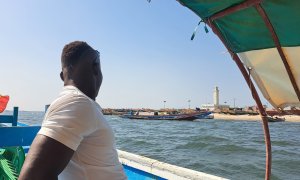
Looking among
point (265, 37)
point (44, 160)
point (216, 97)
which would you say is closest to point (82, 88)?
point (44, 160)

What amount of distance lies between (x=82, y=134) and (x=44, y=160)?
0.54 ft

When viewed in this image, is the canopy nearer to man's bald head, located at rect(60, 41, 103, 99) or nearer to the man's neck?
man's bald head, located at rect(60, 41, 103, 99)

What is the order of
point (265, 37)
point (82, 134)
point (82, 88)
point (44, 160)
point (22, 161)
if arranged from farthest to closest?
1. point (22, 161)
2. point (265, 37)
3. point (82, 88)
4. point (82, 134)
5. point (44, 160)

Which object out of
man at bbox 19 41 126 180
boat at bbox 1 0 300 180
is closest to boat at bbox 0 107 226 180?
boat at bbox 1 0 300 180

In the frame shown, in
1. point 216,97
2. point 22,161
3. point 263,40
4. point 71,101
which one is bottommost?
point 22,161

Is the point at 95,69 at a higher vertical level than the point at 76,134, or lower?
higher

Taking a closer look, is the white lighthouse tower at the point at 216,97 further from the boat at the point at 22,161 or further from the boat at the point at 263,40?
the boat at the point at 263,40

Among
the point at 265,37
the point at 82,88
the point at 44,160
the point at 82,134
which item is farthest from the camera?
the point at 265,37

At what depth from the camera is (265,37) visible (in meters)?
2.14

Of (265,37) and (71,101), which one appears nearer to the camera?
(71,101)

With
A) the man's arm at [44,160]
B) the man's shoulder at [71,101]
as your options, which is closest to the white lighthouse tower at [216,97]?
the man's shoulder at [71,101]

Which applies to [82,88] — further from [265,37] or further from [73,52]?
[265,37]

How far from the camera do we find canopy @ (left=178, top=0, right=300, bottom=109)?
1867mm

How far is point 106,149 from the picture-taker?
128cm
